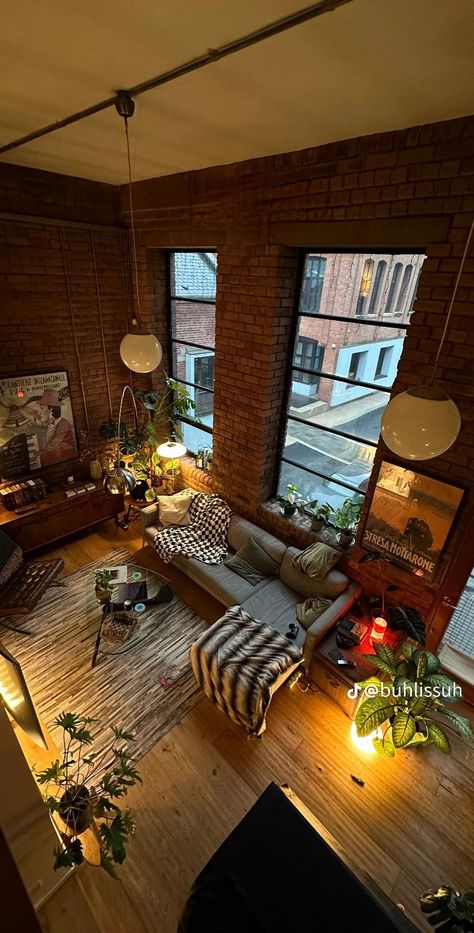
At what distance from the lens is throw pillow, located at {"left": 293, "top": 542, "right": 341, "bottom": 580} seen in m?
3.69

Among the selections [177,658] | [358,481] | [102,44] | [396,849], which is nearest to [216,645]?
[177,658]

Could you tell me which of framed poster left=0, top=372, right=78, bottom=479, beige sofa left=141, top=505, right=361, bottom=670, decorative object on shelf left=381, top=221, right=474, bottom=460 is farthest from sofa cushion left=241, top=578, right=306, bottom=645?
framed poster left=0, top=372, right=78, bottom=479

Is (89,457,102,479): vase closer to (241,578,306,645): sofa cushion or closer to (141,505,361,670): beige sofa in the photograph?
(141,505,361,670): beige sofa

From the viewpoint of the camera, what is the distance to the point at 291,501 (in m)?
4.38

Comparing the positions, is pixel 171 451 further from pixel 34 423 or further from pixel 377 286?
pixel 377 286

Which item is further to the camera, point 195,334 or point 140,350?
point 195,334

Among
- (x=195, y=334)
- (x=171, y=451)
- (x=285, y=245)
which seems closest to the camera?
(x=285, y=245)

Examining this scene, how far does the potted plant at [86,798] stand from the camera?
1968 mm

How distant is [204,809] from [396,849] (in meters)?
1.25

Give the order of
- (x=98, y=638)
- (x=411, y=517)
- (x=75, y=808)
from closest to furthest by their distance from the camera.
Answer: (x=75, y=808), (x=411, y=517), (x=98, y=638)

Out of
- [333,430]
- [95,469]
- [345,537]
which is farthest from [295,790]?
[95,469]

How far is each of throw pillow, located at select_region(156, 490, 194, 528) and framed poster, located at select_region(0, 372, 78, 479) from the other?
1.48 meters

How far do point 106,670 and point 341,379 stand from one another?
3.31m

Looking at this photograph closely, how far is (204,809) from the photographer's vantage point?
2703mm
